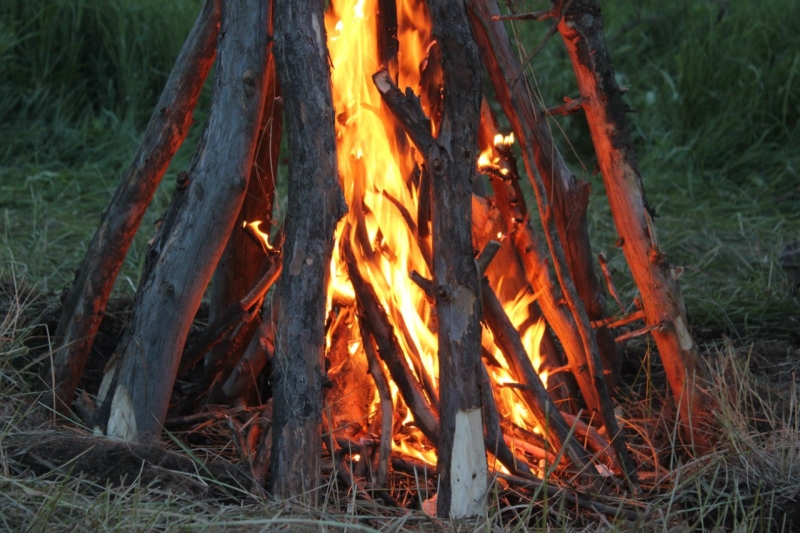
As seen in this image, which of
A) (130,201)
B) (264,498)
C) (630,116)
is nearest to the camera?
(264,498)

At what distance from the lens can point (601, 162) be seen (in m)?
2.48

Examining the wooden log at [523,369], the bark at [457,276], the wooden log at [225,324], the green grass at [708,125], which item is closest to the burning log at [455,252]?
the bark at [457,276]

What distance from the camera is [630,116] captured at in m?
5.58

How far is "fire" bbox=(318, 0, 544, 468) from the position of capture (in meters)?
2.40

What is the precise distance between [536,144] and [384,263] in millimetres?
529

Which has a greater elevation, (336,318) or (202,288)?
(202,288)

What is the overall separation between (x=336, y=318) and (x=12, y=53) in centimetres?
366

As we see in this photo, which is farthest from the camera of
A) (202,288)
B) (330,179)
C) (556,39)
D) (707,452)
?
(556,39)

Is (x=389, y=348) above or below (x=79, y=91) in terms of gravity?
below

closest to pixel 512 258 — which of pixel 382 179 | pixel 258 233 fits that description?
pixel 382 179

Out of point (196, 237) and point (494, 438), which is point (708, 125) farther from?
point (196, 237)

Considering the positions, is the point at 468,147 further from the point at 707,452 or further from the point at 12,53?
the point at 12,53

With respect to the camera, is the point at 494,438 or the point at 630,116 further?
the point at 630,116

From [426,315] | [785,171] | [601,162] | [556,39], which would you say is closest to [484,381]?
[426,315]
